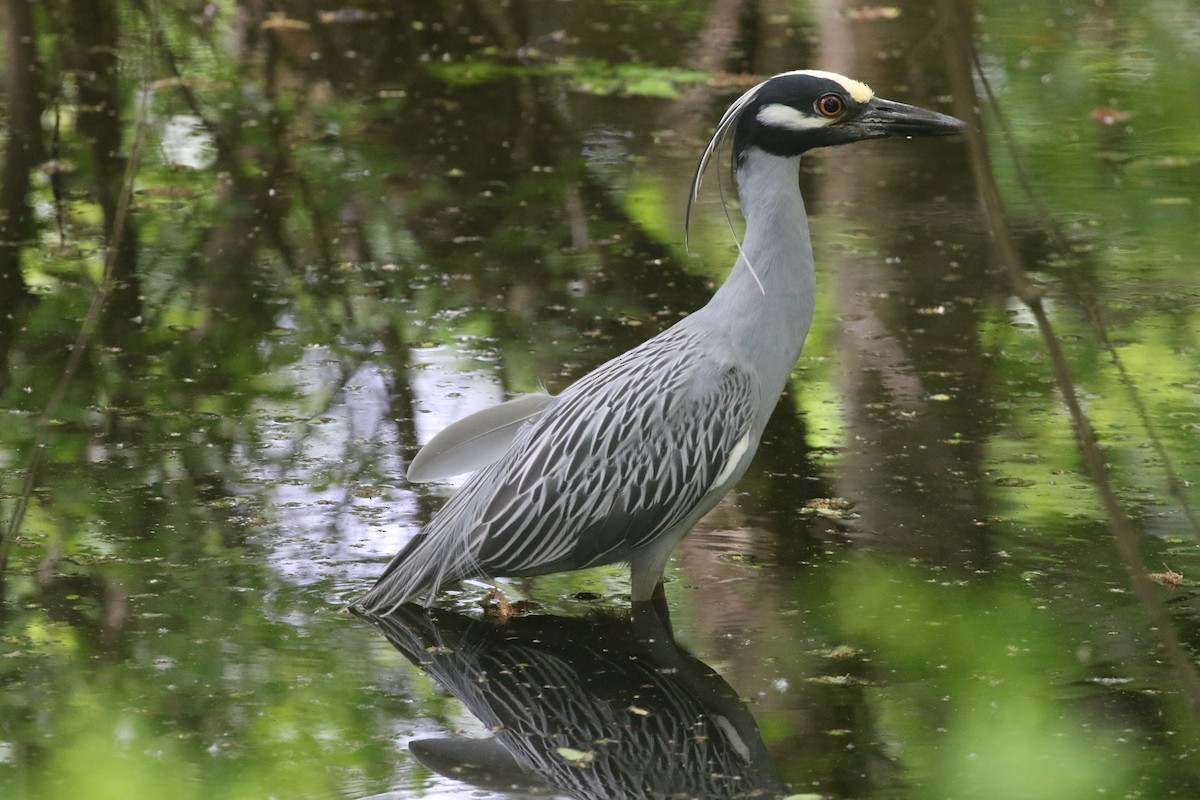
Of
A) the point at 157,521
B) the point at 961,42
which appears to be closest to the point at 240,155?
the point at 157,521

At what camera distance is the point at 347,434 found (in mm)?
5773

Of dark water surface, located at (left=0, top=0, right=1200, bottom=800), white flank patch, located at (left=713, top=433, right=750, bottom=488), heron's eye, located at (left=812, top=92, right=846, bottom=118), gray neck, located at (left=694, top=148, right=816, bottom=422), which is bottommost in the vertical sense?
dark water surface, located at (left=0, top=0, right=1200, bottom=800)

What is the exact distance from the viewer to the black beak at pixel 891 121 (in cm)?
423

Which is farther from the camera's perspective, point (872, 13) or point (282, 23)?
point (872, 13)

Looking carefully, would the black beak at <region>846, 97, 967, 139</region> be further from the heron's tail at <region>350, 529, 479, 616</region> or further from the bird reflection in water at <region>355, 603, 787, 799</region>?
the heron's tail at <region>350, 529, 479, 616</region>

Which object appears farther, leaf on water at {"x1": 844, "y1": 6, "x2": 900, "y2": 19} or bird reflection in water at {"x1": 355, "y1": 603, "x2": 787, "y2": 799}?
leaf on water at {"x1": 844, "y1": 6, "x2": 900, "y2": 19}

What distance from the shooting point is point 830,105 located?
4.29 meters

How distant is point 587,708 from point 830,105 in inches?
70.5

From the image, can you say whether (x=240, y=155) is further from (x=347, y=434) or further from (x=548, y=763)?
(x=548, y=763)

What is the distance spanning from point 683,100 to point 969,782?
7180 millimetres

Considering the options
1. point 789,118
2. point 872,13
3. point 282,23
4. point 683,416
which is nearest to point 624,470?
point 683,416

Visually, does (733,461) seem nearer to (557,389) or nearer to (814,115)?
(814,115)

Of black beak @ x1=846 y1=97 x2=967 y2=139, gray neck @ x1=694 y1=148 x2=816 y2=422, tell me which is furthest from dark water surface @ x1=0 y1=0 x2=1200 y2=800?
black beak @ x1=846 y1=97 x2=967 y2=139

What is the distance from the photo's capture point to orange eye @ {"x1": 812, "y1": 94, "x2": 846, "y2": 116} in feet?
14.0
